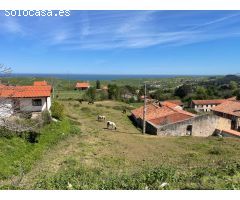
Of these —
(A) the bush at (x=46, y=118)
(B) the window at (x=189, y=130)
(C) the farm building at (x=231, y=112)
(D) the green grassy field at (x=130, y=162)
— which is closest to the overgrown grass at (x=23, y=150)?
(D) the green grassy field at (x=130, y=162)

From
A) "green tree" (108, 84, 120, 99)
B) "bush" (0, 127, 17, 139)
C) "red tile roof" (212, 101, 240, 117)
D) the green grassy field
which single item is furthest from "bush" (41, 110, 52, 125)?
"green tree" (108, 84, 120, 99)

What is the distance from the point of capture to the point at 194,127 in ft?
81.5

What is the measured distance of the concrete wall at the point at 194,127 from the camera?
2396cm

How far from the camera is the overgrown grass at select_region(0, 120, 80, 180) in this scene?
40.8 ft

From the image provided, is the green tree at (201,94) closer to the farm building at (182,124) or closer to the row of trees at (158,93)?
the row of trees at (158,93)

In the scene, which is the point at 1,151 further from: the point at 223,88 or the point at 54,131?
the point at 223,88

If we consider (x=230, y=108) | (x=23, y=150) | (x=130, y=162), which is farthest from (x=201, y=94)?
(x=23, y=150)

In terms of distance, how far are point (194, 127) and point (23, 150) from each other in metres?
14.0

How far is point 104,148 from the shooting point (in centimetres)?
1717

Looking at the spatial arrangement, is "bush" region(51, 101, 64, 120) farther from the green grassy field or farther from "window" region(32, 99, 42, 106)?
the green grassy field

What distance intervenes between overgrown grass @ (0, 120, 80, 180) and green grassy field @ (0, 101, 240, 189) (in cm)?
6

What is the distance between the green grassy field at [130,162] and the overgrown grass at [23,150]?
6cm

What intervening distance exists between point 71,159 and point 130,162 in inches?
100
